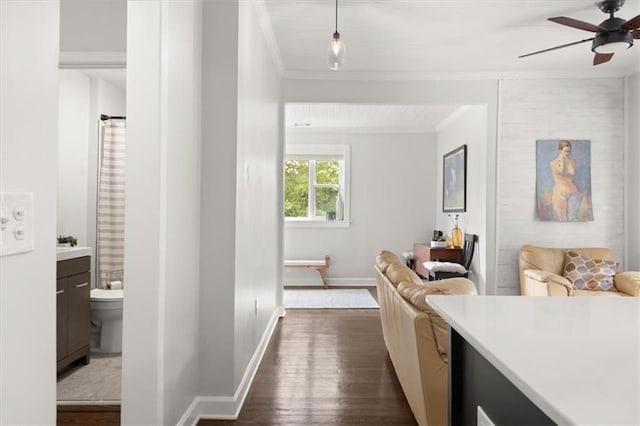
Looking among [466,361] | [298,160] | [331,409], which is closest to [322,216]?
[298,160]

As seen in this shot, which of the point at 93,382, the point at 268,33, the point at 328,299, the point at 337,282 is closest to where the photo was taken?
the point at 93,382

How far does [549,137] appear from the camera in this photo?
4.95 meters

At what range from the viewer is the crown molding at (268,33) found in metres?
3.33

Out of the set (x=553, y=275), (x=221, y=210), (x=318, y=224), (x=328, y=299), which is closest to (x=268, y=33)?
(x=221, y=210)

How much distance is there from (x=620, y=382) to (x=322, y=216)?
6944 millimetres

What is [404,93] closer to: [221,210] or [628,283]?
[628,283]

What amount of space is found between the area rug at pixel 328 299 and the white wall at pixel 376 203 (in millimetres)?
740

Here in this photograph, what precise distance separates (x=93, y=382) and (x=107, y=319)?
2.26ft

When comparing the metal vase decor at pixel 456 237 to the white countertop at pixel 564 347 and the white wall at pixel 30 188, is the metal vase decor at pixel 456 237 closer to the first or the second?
the white countertop at pixel 564 347

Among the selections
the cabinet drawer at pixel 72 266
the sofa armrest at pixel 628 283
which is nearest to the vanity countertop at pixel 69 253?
the cabinet drawer at pixel 72 266

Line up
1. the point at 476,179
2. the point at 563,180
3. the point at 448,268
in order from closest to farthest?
the point at 563,180
the point at 448,268
the point at 476,179

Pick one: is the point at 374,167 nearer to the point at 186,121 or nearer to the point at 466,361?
the point at 186,121

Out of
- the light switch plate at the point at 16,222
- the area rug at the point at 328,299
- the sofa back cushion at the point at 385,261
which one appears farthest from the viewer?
the area rug at the point at 328,299

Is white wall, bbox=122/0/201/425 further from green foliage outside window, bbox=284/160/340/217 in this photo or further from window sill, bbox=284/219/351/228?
green foliage outside window, bbox=284/160/340/217
